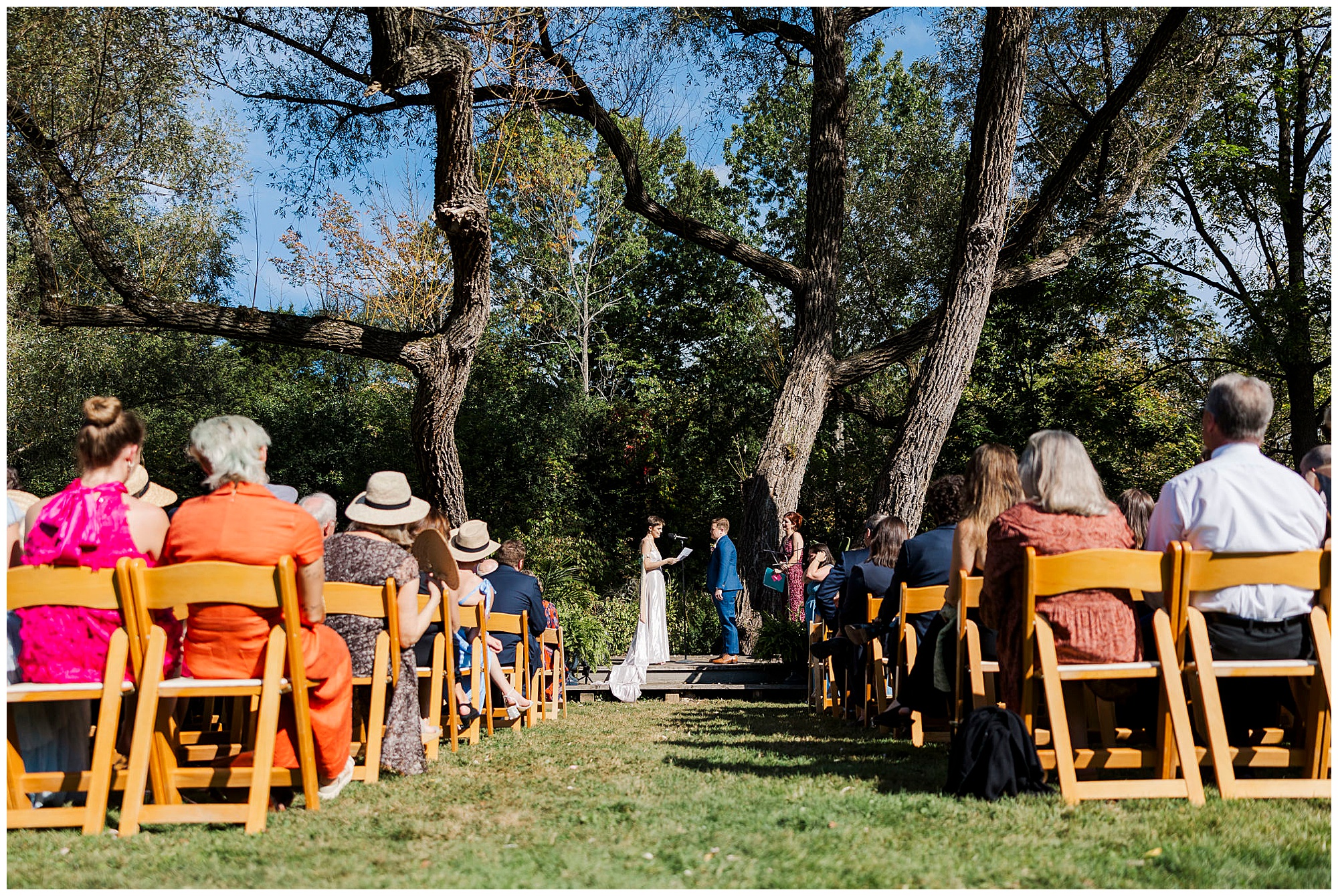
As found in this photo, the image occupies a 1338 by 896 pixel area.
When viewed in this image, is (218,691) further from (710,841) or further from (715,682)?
(715,682)

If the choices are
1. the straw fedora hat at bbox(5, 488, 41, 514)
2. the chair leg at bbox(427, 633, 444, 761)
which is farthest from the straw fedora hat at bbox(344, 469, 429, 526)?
the straw fedora hat at bbox(5, 488, 41, 514)

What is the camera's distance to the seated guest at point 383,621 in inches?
199

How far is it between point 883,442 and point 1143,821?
62.2 ft

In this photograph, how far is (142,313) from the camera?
11539mm

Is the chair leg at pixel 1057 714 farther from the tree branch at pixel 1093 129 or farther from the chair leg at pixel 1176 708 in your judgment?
the tree branch at pixel 1093 129

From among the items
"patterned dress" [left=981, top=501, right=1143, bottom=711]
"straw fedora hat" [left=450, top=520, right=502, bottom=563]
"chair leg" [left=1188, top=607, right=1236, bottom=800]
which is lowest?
"chair leg" [left=1188, top=607, right=1236, bottom=800]

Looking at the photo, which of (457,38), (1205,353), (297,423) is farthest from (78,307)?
(1205,353)

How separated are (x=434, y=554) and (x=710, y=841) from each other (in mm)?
3105

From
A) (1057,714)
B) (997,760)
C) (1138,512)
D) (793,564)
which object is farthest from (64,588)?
(793,564)

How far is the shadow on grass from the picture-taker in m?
4.82

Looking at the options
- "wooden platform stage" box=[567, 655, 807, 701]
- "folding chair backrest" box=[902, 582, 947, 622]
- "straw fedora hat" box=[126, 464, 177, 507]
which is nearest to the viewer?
"straw fedora hat" box=[126, 464, 177, 507]

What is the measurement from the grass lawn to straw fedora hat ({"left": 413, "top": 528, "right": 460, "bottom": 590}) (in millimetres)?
1554

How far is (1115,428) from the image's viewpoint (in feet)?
59.1

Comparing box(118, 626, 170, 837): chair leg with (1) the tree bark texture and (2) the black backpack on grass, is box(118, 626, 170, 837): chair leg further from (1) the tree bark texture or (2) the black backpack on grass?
(1) the tree bark texture
